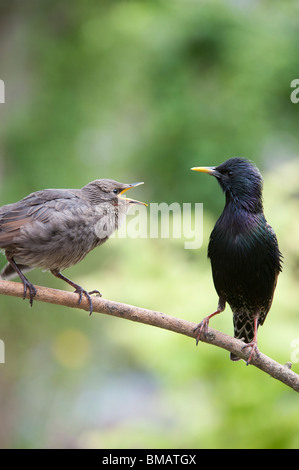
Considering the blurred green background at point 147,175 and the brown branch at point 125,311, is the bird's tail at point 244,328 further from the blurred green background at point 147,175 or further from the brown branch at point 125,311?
the blurred green background at point 147,175

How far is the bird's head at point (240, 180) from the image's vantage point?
2482 mm

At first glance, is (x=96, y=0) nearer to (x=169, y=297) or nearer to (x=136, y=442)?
(x=169, y=297)

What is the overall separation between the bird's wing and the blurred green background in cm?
119

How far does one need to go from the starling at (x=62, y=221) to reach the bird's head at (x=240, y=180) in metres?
0.45

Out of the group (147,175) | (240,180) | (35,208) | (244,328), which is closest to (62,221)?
(35,208)

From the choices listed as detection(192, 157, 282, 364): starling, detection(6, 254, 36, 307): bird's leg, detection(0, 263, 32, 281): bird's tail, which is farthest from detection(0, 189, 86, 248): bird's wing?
detection(192, 157, 282, 364): starling

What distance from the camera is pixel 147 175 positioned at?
635 centimetres

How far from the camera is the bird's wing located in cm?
225

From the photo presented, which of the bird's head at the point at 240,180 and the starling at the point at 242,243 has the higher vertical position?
the bird's head at the point at 240,180

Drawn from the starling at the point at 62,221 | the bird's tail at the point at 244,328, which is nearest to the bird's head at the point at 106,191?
the starling at the point at 62,221

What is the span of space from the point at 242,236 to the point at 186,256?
2.86 metres
